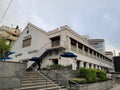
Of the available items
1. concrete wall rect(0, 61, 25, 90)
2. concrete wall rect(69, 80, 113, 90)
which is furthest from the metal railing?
concrete wall rect(0, 61, 25, 90)

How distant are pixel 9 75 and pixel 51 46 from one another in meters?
14.2

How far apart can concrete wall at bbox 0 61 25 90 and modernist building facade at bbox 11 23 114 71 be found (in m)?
12.0

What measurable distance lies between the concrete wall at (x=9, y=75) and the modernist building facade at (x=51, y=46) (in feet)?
39.5

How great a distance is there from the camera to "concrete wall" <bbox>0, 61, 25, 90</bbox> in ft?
19.4

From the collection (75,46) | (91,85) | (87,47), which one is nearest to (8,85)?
(91,85)

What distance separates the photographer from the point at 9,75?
6.11 m

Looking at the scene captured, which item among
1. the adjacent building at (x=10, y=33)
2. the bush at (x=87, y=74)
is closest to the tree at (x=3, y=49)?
the bush at (x=87, y=74)

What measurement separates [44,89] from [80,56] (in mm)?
13698

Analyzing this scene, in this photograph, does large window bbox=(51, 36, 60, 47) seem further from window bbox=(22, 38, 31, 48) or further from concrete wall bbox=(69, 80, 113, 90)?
concrete wall bbox=(69, 80, 113, 90)

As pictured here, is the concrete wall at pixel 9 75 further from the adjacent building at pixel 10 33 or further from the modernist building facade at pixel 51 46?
the adjacent building at pixel 10 33

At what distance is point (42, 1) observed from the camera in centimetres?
778

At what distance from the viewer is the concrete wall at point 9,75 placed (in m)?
5.91

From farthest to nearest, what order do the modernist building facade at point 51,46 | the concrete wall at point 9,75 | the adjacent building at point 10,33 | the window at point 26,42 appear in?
the adjacent building at point 10,33
the window at point 26,42
the modernist building facade at point 51,46
the concrete wall at point 9,75

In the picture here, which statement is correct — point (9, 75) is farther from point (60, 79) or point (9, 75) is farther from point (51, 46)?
point (51, 46)
